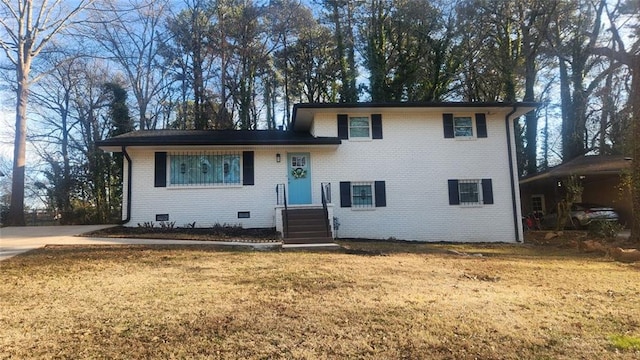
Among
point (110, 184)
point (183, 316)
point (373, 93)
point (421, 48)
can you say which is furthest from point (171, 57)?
point (183, 316)

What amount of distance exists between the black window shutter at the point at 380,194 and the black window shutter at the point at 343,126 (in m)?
2.06

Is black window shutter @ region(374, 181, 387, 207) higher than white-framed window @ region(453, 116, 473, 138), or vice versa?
white-framed window @ region(453, 116, 473, 138)

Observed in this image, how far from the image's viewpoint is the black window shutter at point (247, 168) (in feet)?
47.4

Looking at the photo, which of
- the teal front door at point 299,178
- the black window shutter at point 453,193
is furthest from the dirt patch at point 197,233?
the black window shutter at point 453,193

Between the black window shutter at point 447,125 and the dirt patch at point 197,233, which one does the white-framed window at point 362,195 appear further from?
the black window shutter at point 447,125

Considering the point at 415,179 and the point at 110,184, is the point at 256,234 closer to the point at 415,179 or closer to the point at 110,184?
the point at 415,179

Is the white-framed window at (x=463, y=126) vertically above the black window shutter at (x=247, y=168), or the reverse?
the white-framed window at (x=463, y=126)

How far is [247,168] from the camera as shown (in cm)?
1451

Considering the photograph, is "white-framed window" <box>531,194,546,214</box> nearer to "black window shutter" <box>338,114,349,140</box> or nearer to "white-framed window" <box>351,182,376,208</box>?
"white-framed window" <box>351,182,376,208</box>

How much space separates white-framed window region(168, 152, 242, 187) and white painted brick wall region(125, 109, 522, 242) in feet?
1.01

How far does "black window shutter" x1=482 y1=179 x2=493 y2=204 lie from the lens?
1530 cm

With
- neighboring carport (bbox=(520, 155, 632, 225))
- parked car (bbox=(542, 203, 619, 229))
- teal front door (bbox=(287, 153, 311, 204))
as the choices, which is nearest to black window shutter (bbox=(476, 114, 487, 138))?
neighboring carport (bbox=(520, 155, 632, 225))

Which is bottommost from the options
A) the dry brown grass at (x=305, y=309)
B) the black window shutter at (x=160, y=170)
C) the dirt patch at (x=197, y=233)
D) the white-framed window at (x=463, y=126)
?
the dry brown grass at (x=305, y=309)

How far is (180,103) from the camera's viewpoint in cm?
2855
